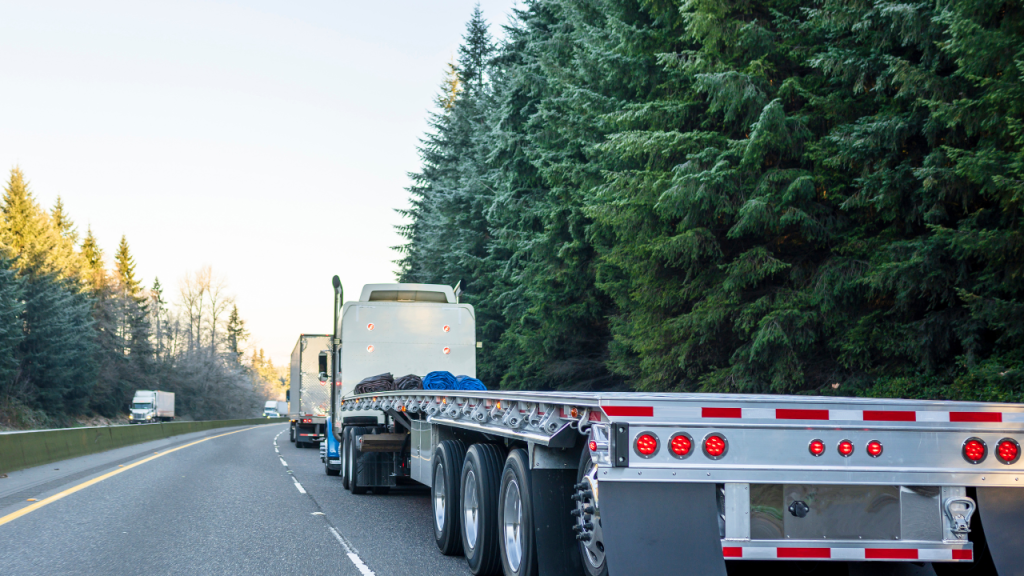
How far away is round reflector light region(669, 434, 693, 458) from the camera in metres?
4.87

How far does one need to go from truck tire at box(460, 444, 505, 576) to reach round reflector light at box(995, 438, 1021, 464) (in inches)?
148

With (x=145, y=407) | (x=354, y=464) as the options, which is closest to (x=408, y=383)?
(x=354, y=464)

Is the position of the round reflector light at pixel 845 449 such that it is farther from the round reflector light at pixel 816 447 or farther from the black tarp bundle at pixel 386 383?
the black tarp bundle at pixel 386 383

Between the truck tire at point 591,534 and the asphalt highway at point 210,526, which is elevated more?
the truck tire at point 591,534

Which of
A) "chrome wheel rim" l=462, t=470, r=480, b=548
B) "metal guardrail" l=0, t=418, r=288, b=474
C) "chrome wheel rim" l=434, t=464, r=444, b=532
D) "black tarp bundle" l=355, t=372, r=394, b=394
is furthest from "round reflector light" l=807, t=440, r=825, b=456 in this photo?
"metal guardrail" l=0, t=418, r=288, b=474

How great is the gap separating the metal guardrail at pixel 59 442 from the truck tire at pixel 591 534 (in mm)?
15910

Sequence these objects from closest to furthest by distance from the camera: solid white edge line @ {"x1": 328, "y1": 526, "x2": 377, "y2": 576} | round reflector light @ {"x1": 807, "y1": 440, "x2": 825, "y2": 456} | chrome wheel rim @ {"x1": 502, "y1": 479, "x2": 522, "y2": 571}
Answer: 1. round reflector light @ {"x1": 807, "y1": 440, "x2": 825, "y2": 456}
2. chrome wheel rim @ {"x1": 502, "y1": 479, "x2": 522, "y2": 571}
3. solid white edge line @ {"x1": 328, "y1": 526, "x2": 377, "y2": 576}

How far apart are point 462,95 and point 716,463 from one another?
41.8m

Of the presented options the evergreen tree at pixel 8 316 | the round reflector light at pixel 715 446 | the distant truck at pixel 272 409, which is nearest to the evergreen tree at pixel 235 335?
the distant truck at pixel 272 409

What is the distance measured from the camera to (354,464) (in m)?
13.7

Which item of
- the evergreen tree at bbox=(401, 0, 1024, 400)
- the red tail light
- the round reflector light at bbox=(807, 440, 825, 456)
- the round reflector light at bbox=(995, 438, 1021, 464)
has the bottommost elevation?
the round reflector light at bbox=(995, 438, 1021, 464)

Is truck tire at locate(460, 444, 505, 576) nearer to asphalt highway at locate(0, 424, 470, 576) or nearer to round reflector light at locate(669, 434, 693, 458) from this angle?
asphalt highway at locate(0, 424, 470, 576)

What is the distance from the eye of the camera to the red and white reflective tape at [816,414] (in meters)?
4.89

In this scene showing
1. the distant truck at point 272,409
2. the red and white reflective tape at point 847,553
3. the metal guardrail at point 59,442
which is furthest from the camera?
the distant truck at point 272,409
